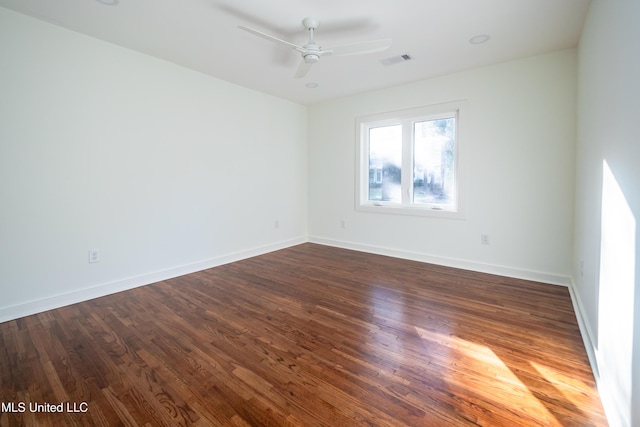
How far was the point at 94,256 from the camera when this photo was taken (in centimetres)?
296

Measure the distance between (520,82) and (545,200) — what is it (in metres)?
1.36

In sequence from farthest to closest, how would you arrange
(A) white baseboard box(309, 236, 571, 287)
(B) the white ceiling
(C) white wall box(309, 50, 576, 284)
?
(A) white baseboard box(309, 236, 571, 287)
(C) white wall box(309, 50, 576, 284)
(B) the white ceiling

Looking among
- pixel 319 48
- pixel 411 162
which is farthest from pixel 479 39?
pixel 411 162

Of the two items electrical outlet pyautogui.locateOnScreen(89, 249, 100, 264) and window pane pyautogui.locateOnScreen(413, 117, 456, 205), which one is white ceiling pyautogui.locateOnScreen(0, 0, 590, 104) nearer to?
window pane pyautogui.locateOnScreen(413, 117, 456, 205)

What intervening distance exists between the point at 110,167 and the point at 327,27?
2.54 m

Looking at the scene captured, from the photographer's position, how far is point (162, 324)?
2.40 metres

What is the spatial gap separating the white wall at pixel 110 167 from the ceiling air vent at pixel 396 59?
2.01 meters

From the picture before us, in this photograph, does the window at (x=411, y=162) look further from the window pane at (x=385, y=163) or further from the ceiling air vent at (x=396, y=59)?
the ceiling air vent at (x=396, y=59)

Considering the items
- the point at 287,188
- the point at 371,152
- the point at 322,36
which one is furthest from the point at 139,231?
the point at 371,152

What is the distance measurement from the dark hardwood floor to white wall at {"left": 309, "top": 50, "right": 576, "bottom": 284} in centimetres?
55

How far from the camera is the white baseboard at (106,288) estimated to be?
8.31ft

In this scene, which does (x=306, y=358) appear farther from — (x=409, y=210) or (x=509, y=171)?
(x=509, y=171)

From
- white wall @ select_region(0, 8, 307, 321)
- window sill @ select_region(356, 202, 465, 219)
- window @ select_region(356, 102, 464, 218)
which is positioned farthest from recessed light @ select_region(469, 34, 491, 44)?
white wall @ select_region(0, 8, 307, 321)

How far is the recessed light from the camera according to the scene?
2811 mm
